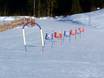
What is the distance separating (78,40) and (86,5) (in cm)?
2238

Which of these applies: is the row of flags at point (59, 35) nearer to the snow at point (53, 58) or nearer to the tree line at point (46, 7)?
the snow at point (53, 58)

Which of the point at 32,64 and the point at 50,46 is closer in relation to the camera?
the point at 32,64

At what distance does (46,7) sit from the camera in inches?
1639

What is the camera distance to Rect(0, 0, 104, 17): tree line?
133 ft

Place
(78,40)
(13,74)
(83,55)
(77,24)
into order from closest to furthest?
(13,74) < (83,55) < (78,40) < (77,24)

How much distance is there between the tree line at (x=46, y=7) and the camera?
40.6 meters

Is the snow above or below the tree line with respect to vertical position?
below

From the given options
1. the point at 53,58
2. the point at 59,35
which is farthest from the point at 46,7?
the point at 53,58

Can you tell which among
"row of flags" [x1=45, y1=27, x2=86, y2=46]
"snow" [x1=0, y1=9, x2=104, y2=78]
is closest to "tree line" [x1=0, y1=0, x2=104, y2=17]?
"row of flags" [x1=45, y1=27, x2=86, y2=46]

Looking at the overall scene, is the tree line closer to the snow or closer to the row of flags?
the row of flags

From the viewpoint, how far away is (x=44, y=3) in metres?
42.2

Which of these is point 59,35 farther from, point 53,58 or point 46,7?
point 46,7

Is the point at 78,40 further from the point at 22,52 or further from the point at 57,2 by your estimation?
the point at 57,2


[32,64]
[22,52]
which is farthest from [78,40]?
[32,64]
